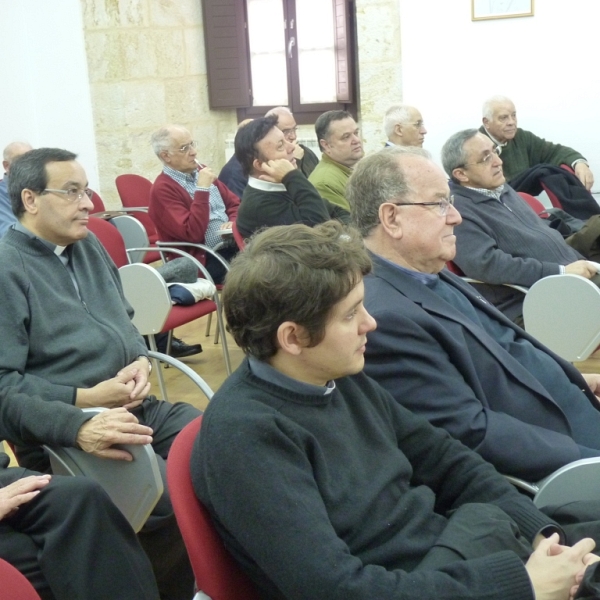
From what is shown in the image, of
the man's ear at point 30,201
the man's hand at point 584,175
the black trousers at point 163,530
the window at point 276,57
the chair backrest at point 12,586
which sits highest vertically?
the window at point 276,57

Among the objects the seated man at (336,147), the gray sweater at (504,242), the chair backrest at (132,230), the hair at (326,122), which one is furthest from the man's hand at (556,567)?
the chair backrest at (132,230)

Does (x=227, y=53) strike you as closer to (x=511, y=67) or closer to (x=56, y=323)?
(x=511, y=67)

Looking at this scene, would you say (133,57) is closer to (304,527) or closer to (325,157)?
(325,157)

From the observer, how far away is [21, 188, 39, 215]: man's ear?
89.1 inches

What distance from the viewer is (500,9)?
5.79 meters

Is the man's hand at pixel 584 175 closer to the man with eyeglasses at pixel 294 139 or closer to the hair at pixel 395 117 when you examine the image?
the hair at pixel 395 117

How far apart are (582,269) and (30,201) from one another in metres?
2.06

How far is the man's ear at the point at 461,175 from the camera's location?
332 cm

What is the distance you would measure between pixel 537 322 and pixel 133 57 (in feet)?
15.5

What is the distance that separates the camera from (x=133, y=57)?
21.8ft

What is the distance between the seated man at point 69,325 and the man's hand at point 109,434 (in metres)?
0.20

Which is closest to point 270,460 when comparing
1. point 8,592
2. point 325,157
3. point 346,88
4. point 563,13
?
point 8,592

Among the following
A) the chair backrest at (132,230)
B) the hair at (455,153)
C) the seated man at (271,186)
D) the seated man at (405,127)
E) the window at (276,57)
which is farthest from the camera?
the window at (276,57)

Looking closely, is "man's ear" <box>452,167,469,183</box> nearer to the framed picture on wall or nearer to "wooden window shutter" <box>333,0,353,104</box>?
the framed picture on wall
